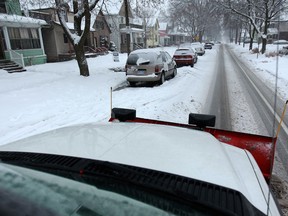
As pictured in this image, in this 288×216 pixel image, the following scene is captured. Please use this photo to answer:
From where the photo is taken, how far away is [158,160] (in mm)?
1732

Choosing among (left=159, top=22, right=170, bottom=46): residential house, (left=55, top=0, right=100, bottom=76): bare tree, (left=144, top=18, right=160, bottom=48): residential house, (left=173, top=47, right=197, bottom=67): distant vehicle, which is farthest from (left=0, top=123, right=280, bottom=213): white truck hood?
(left=159, top=22, right=170, bottom=46): residential house

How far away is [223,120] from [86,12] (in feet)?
35.0

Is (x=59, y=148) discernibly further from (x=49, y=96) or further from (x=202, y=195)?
(x=49, y=96)

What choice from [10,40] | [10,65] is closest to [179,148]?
[10,65]

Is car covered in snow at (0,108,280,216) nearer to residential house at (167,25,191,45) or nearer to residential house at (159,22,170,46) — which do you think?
residential house at (159,22,170,46)

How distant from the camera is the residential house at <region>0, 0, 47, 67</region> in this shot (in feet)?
66.3

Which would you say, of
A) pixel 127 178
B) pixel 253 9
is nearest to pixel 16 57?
pixel 127 178

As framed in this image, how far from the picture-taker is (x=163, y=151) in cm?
191

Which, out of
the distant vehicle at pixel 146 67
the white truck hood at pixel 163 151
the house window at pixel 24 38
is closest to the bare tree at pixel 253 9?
the house window at pixel 24 38

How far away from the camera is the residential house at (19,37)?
20203 millimetres

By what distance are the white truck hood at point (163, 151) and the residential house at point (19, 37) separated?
65.6 feet

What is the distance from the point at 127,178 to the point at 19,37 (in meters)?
24.8

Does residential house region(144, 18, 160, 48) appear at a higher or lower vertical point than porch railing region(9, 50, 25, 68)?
higher

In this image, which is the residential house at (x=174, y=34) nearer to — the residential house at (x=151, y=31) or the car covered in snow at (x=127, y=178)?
the residential house at (x=151, y=31)
